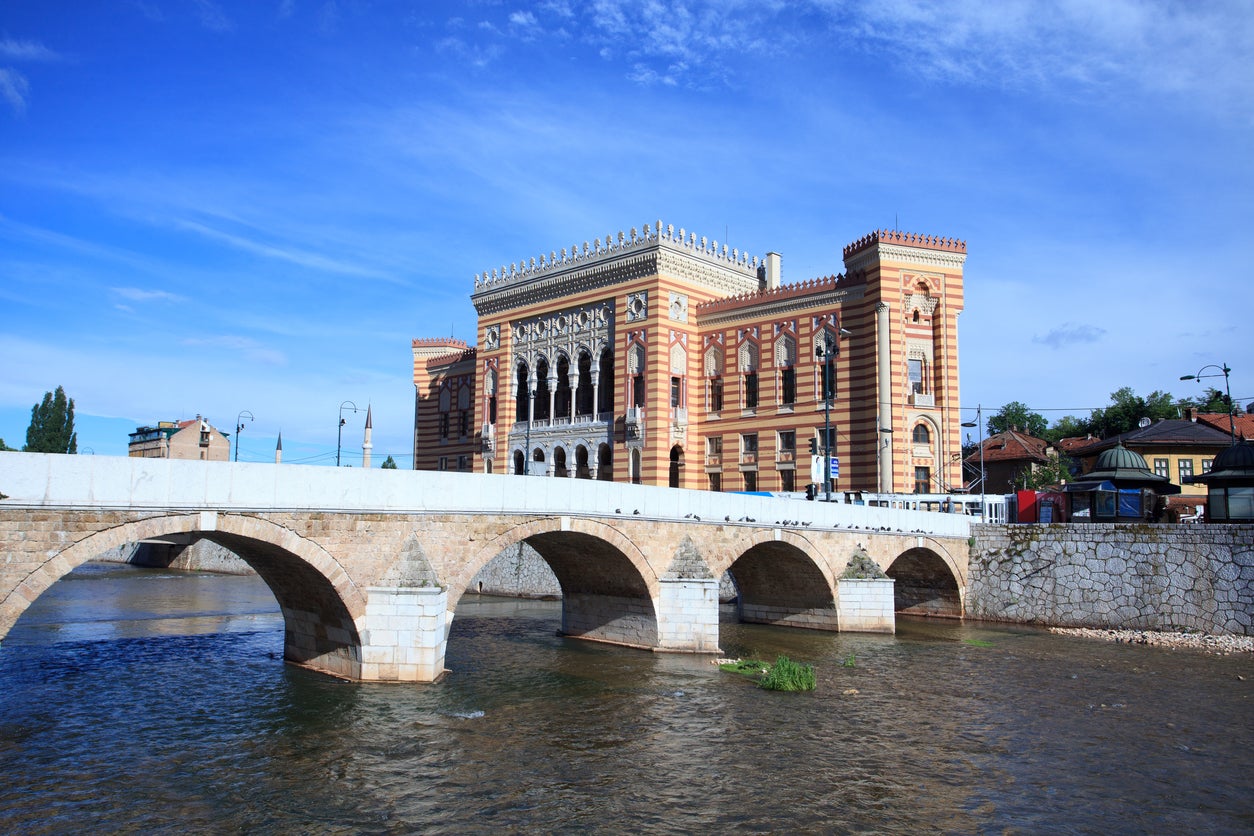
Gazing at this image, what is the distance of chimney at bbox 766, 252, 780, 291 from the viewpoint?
4916 cm

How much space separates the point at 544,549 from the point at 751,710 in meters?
8.51

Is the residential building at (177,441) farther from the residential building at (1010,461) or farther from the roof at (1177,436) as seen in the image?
the roof at (1177,436)

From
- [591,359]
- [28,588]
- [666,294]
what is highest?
[666,294]

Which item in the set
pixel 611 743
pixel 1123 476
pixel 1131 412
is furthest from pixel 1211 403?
pixel 611 743

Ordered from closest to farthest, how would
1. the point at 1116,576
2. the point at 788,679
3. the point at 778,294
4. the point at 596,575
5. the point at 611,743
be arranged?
the point at 611,743 < the point at 788,679 < the point at 596,575 < the point at 1116,576 < the point at 778,294

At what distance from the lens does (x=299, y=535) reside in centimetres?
1702

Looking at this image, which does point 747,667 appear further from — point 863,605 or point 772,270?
point 772,270

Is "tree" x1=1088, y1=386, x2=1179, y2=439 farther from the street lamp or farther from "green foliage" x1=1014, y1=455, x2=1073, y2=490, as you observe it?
the street lamp

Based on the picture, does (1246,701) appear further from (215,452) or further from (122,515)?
(215,452)

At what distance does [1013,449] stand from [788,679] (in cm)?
4352

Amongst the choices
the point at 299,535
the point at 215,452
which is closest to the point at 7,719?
the point at 299,535

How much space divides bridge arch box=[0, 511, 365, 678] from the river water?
76cm

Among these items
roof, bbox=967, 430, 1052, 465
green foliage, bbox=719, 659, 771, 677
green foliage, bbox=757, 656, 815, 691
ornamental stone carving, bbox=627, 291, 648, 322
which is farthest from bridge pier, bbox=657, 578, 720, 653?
roof, bbox=967, 430, 1052, 465

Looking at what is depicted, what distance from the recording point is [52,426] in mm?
68188
